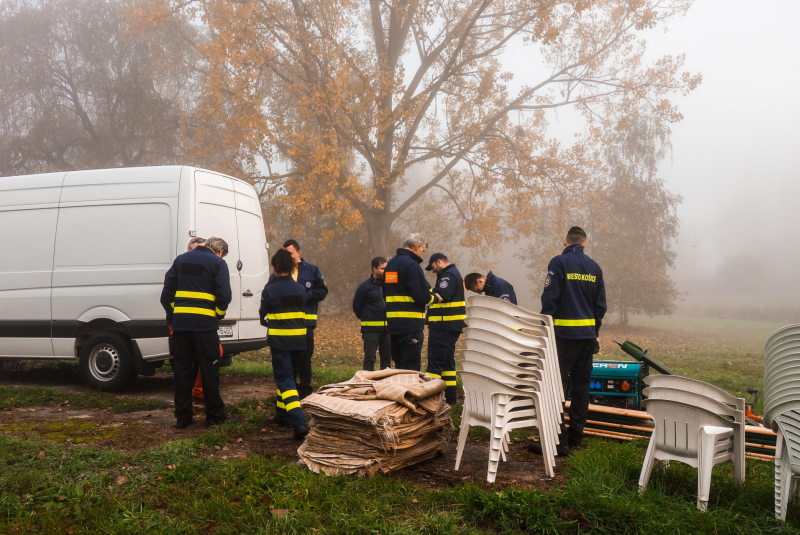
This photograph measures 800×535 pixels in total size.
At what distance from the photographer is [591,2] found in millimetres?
17203

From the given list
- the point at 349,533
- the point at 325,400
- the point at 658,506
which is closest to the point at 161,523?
the point at 349,533

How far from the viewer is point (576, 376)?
17.7 ft

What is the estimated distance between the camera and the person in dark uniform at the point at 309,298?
22.0ft

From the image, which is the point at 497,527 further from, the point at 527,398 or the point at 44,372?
the point at 44,372

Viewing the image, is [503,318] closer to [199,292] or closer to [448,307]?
[448,307]

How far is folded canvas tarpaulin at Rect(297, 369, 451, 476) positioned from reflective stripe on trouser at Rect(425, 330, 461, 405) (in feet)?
6.31

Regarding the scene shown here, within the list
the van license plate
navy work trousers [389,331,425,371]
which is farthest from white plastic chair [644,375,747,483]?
the van license plate

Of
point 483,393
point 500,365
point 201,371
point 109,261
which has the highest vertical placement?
point 109,261

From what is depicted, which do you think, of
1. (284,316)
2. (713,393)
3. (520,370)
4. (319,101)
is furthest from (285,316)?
(319,101)

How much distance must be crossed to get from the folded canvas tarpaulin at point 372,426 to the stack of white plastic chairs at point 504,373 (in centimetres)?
36

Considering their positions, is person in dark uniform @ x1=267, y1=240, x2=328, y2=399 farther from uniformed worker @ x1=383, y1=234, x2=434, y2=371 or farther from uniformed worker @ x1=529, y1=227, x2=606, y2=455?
uniformed worker @ x1=529, y1=227, x2=606, y2=455

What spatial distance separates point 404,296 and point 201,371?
2.42m

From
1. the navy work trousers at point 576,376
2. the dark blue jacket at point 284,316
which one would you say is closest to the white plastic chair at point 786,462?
the navy work trousers at point 576,376

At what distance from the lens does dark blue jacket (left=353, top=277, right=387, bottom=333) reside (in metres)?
7.72
